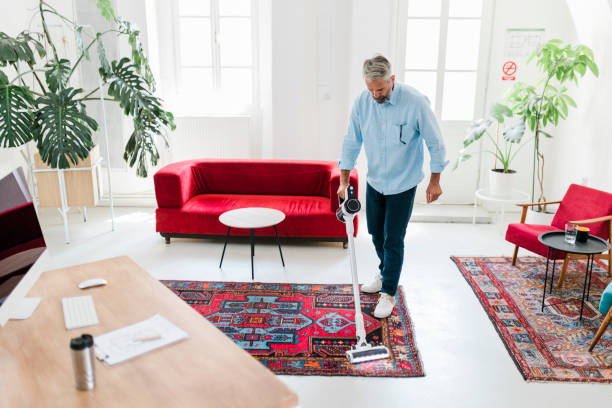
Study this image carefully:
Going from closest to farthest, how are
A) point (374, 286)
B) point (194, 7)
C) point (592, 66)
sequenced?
point (374, 286) < point (592, 66) < point (194, 7)

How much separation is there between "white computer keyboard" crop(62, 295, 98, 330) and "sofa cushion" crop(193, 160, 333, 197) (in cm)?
298

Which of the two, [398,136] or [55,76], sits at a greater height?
[55,76]

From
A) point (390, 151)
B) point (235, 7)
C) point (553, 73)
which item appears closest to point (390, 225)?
point (390, 151)

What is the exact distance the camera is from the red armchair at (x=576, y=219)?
3.61 meters

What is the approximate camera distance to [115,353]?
1546mm

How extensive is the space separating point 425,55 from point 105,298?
4.39 metres

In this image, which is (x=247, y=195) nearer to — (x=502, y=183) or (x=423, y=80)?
(x=423, y=80)

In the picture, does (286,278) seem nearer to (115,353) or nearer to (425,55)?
(115,353)

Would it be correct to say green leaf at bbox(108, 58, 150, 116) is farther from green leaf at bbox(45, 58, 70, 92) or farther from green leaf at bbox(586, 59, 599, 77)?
green leaf at bbox(586, 59, 599, 77)

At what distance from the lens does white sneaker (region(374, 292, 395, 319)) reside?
317 cm

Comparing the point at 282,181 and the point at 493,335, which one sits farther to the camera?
the point at 282,181

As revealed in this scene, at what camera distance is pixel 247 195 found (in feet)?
15.8

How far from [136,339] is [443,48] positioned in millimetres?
4636

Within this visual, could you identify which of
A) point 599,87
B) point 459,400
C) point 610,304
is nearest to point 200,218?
point 459,400
